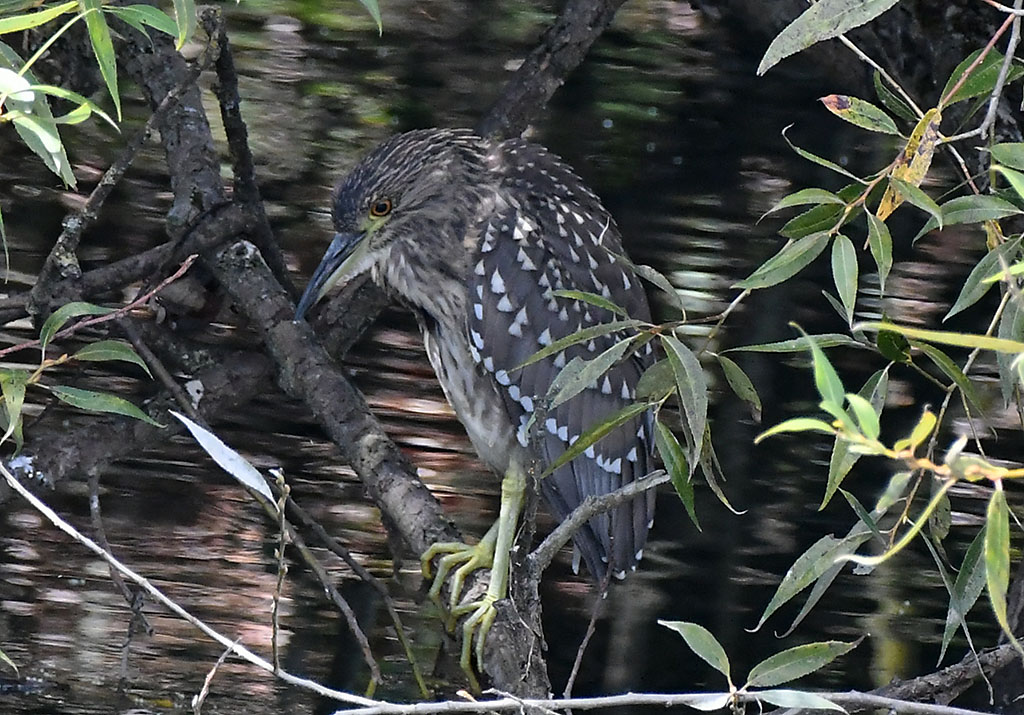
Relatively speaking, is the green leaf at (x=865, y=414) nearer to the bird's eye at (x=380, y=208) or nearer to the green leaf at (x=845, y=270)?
the green leaf at (x=845, y=270)

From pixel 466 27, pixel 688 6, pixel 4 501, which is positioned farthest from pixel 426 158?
pixel 4 501

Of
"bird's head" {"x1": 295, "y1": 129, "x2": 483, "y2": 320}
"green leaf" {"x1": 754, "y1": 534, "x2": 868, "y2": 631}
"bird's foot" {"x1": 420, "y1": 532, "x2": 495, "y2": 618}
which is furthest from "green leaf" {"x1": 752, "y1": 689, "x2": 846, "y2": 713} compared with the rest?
"bird's head" {"x1": 295, "y1": 129, "x2": 483, "y2": 320}

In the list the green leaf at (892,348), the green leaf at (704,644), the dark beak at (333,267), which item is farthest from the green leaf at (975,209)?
the dark beak at (333,267)

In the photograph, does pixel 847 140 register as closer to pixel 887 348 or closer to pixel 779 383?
pixel 779 383

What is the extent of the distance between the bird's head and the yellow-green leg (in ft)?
1.67

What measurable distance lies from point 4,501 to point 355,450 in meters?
0.59

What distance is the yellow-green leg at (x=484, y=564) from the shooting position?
200cm

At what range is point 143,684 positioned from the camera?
2340 millimetres

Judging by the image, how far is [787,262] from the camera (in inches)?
46.1

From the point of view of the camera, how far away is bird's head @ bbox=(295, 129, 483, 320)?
222cm

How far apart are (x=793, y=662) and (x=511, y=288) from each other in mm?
1091

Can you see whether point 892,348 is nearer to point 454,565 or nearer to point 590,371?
point 590,371

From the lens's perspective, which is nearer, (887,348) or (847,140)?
(887,348)

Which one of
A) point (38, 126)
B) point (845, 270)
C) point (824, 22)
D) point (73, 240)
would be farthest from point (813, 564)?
point (73, 240)
